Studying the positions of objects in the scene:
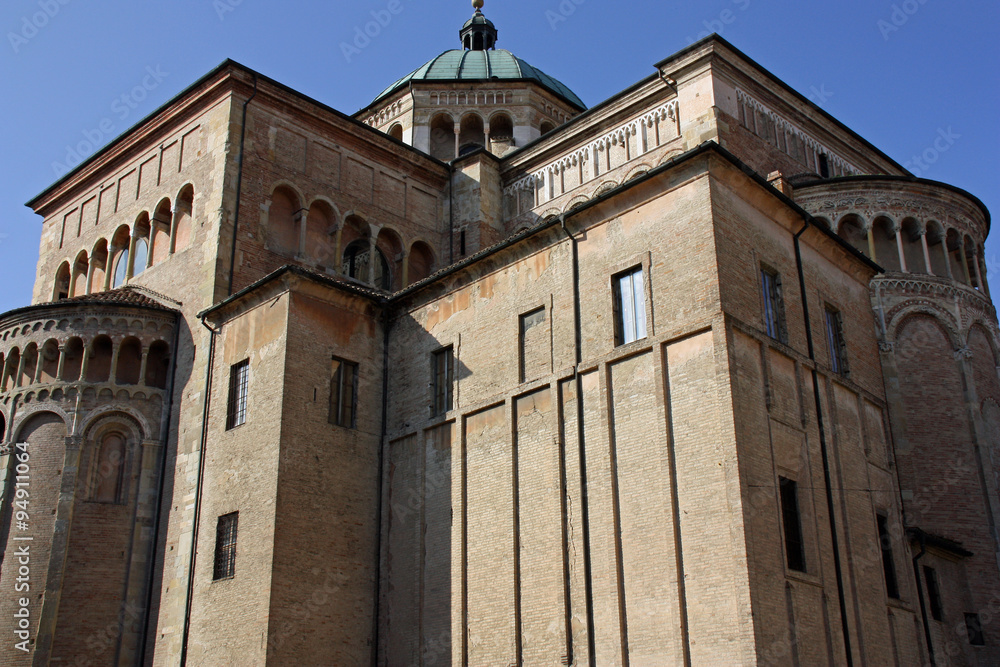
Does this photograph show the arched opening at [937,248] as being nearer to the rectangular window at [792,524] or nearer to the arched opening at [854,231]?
the arched opening at [854,231]

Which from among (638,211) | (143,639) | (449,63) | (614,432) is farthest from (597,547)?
(449,63)

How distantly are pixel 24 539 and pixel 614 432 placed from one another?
40.9ft

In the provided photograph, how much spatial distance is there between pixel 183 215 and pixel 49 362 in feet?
14.8

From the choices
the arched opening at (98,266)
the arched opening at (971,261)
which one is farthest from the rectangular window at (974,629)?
the arched opening at (98,266)

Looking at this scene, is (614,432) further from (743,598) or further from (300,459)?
(300,459)

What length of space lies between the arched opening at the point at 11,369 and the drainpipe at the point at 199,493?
4223 mm

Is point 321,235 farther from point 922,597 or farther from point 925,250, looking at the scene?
point 922,597

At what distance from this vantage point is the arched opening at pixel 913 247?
2431cm

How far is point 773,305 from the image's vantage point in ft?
57.3

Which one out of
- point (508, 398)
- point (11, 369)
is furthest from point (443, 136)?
point (508, 398)

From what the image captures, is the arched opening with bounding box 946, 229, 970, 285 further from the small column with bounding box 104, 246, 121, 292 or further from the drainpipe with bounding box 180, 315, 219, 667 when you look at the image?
the small column with bounding box 104, 246, 121, 292

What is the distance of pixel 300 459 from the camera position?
19.1 m

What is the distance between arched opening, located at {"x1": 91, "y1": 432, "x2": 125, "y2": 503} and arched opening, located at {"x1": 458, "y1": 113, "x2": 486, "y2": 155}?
15195 millimetres

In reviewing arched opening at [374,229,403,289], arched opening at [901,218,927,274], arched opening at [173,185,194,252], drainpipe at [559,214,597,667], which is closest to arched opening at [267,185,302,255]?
arched opening at [173,185,194,252]
